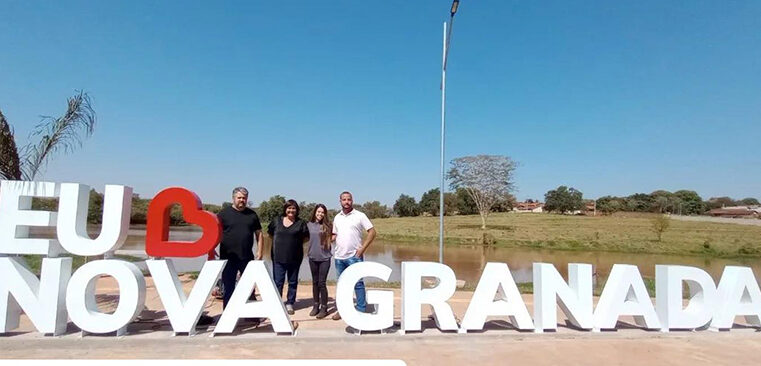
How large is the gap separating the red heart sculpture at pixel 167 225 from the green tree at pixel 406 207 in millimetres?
72189

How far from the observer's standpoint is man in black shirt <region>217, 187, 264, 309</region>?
5.00 metres

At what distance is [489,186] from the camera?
45.6m

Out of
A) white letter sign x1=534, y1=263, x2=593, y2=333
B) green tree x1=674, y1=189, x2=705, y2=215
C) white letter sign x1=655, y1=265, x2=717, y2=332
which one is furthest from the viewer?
green tree x1=674, y1=189, x2=705, y2=215

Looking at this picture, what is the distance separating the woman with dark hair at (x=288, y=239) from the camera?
18.2 feet

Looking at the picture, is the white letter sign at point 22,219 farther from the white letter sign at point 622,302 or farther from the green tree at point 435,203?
the green tree at point 435,203

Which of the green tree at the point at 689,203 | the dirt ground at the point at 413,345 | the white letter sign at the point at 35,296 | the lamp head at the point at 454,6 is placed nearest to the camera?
the dirt ground at the point at 413,345

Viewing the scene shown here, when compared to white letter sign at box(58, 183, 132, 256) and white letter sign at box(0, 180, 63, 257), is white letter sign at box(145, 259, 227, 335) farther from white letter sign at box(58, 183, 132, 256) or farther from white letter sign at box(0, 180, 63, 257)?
white letter sign at box(0, 180, 63, 257)

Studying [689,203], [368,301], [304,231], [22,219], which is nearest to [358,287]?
[368,301]

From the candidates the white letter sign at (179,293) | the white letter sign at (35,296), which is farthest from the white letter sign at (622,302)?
the white letter sign at (35,296)

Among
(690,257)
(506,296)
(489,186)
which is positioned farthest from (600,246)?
(506,296)

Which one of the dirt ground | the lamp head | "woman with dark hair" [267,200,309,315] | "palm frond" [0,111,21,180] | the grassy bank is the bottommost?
the grassy bank

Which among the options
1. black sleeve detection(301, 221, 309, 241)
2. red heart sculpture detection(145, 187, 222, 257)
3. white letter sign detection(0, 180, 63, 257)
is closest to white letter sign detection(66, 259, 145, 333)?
red heart sculpture detection(145, 187, 222, 257)

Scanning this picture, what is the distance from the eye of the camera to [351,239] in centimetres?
541

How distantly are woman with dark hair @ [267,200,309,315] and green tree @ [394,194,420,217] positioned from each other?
2799 inches
